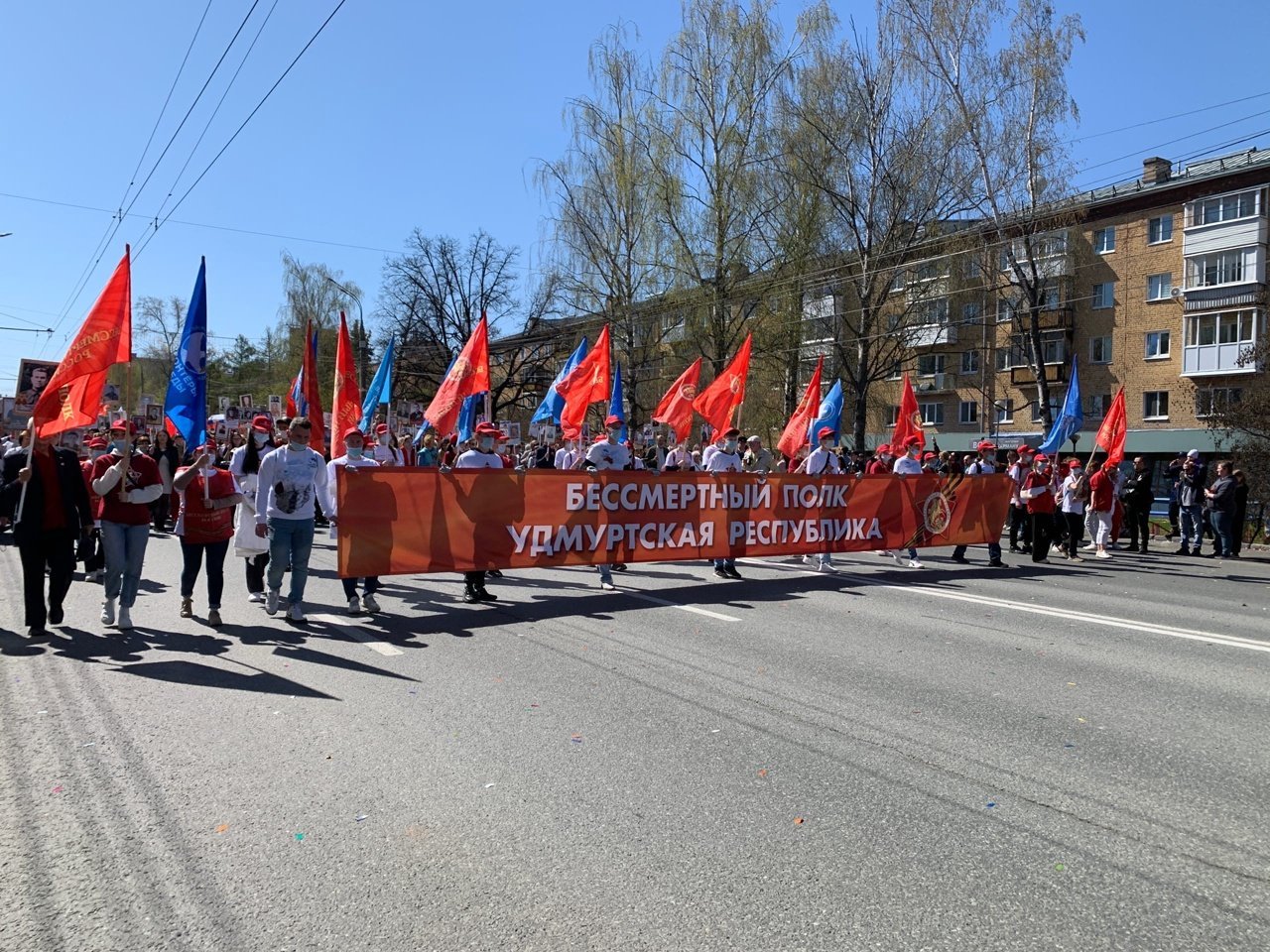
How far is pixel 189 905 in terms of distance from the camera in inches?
132

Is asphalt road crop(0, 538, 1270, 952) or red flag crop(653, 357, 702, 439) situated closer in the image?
asphalt road crop(0, 538, 1270, 952)

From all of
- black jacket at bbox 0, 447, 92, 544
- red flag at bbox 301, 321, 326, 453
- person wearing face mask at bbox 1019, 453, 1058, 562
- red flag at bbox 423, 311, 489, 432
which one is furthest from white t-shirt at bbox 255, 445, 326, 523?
person wearing face mask at bbox 1019, 453, 1058, 562

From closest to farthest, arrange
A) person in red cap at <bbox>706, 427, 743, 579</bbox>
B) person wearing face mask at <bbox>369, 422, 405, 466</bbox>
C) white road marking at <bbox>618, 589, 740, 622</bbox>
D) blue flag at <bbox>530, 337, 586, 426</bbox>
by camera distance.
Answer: white road marking at <bbox>618, 589, 740, 622</bbox> < person in red cap at <bbox>706, 427, 743, 579</bbox> < person wearing face mask at <bbox>369, 422, 405, 466</bbox> < blue flag at <bbox>530, 337, 586, 426</bbox>

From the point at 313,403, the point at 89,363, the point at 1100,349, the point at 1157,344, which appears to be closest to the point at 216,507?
the point at 89,363

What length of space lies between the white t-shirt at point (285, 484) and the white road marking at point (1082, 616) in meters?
7.21

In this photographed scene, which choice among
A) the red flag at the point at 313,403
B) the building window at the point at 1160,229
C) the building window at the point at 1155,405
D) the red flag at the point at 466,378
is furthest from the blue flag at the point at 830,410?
the building window at the point at 1160,229

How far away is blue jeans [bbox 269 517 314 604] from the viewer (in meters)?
8.77

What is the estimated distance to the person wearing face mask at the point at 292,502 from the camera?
28.5 ft

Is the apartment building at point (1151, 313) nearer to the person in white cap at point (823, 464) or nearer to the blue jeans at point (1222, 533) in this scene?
the blue jeans at point (1222, 533)

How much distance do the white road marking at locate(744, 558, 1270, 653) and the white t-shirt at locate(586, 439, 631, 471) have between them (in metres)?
3.60

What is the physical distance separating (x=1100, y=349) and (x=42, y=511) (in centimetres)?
4955

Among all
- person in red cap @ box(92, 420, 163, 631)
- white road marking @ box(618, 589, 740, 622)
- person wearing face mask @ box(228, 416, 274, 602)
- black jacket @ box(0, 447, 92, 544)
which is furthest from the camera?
person wearing face mask @ box(228, 416, 274, 602)

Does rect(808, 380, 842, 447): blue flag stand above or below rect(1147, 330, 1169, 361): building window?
below

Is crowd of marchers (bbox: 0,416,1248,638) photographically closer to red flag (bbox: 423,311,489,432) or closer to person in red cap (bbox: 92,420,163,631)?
person in red cap (bbox: 92,420,163,631)
